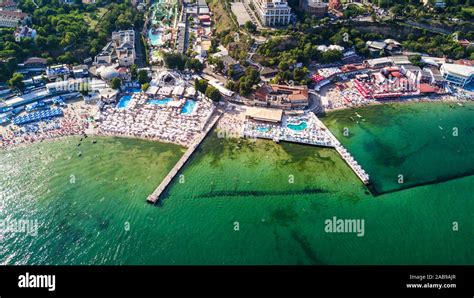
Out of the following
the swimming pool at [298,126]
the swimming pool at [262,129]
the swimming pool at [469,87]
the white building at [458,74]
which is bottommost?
the swimming pool at [262,129]

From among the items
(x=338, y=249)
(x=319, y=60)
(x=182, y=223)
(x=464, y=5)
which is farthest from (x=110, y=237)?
(x=464, y=5)

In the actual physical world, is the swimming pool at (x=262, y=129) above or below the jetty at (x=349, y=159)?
above

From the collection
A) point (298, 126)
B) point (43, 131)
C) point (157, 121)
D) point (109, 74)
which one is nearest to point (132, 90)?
point (109, 74)

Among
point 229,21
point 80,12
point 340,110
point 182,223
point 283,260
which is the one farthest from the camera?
point 80,12

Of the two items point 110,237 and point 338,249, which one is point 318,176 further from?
point 110,237

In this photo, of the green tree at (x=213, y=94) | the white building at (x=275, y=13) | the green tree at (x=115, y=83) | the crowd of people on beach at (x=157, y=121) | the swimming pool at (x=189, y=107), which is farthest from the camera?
the white building at (x=275, y=13)

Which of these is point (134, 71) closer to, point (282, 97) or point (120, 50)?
point (120, 50)

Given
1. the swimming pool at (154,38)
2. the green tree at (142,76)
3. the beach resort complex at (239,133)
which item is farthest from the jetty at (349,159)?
the swimming pool at (154,38)

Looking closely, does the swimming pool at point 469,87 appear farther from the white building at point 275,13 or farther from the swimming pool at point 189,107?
the swimming pool at point 189,107
